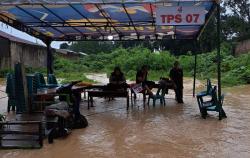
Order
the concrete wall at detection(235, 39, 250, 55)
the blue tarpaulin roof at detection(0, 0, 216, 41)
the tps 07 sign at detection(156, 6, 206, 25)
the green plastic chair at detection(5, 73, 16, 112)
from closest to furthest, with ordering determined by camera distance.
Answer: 1. the blue tarpaulin roof at detection(0, 0, 216, 41)
2. the tps 07 sign at detection(156, 6, 206, 25)
3. the green plastic chair at detection(5, 73, 16, 112)
4. the concrete wall at detection(235, 39, 250, 55)

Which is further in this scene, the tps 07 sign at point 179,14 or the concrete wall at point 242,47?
the concrete wall at point 242,47

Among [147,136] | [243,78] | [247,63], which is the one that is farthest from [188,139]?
[247,63]

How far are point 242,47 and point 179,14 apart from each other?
1280 inches

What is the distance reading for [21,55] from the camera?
38719 millimetres

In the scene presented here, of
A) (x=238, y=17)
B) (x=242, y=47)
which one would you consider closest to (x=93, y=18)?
(x=242, y=47)

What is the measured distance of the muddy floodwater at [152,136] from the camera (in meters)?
7.36

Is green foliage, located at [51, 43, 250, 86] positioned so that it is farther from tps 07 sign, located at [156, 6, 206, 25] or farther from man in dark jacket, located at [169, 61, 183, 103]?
tps 07 sign, located at [156, 6, 206, 25]

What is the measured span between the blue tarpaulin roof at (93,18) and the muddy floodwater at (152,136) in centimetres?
298

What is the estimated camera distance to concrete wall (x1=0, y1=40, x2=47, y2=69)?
35719 millimetres

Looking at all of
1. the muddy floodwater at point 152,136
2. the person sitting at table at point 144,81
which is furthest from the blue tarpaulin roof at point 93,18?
the muddy floodwater at point 152,136

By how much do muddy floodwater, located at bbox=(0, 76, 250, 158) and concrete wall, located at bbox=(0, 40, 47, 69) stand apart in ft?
73.0

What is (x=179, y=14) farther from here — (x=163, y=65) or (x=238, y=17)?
(x=238, y=17)

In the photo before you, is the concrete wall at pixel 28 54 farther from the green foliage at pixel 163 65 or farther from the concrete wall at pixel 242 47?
the concrete wall at pixel 242 47

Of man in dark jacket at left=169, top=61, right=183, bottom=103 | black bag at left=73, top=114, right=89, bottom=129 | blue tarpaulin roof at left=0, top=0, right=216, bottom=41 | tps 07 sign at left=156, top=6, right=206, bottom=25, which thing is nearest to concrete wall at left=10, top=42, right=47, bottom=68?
blue tarpaulin roof at left=0, top=0, right=216, bottom=41
